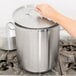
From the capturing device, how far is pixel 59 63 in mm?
813

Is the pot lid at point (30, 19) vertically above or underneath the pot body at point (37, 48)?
above

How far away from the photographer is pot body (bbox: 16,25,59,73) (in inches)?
26.7

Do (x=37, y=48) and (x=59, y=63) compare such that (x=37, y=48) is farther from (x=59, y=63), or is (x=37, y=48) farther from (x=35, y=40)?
(x=59, y=63)

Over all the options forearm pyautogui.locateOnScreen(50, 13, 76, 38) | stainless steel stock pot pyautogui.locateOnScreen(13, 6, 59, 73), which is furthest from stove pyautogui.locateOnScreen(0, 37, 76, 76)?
Result: forearm pyautogui.locateOnScreen(50, 13, 76, 38)

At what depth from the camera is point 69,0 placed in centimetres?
92

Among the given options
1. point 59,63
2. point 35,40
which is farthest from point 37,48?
point 59,63

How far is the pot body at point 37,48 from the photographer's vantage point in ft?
2.23

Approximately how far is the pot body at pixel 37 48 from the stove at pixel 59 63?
0.11 ft

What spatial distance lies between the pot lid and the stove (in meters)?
0.19

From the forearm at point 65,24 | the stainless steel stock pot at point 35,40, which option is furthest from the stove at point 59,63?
the forearm at point 65,24

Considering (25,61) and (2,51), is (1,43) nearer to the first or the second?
(2,51)

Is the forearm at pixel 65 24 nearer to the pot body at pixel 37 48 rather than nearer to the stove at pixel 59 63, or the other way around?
the pot body at pixel 37 48

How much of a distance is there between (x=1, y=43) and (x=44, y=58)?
235mm

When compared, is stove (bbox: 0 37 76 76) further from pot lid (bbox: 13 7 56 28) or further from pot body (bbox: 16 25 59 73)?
pot lid (bbox: 13 7 56 28)
